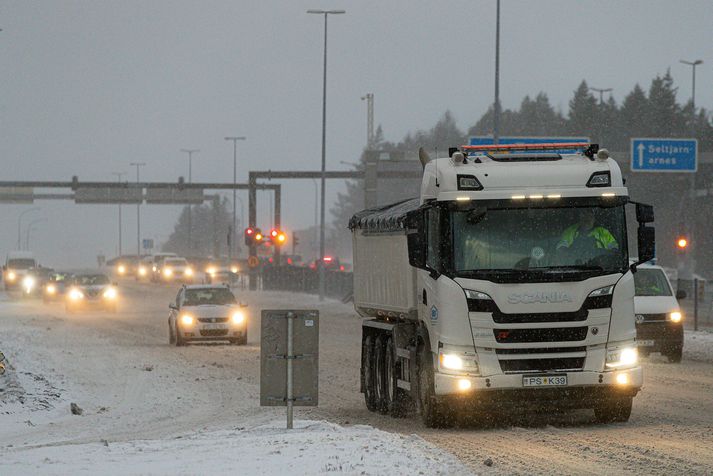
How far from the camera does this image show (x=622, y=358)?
1502cm

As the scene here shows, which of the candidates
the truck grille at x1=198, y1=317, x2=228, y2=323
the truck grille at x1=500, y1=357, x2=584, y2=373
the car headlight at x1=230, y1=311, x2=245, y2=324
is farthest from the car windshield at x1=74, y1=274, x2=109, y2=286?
the truck grille at x1=500, y1=357, x2=584, y2=373

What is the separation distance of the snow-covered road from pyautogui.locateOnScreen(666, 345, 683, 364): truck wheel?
33 cm

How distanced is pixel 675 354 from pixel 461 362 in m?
13.1

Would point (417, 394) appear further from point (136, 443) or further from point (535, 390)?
point (136, 443)

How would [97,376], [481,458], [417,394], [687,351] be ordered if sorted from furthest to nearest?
[687,351] < [97,376] < [417,394] < [481,458]

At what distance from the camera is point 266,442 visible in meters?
13.0

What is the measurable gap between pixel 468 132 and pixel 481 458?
A: 167m

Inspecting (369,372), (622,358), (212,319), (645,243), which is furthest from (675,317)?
(645,243)

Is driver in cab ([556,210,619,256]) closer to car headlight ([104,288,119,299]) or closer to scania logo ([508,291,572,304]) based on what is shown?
scania logo ([508,291,572,304])

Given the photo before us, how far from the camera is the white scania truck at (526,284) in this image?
48.1ft

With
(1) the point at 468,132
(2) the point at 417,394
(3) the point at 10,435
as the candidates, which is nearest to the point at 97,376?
(3) the point at 10,435

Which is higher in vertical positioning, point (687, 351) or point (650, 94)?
point (650, 94)

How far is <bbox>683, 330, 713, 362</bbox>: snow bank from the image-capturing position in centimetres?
2925

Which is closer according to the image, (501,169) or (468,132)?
(501,169)
